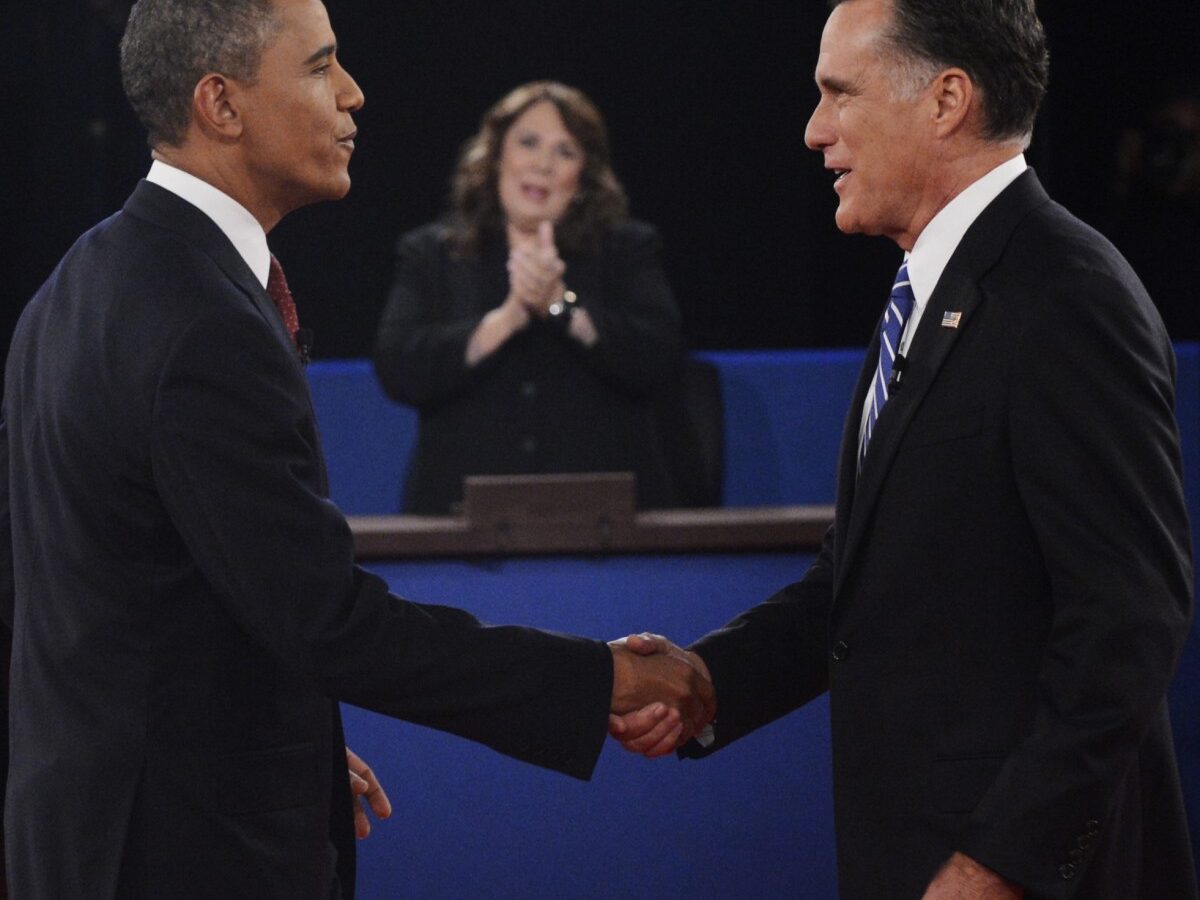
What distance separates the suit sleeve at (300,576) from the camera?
163 centimetres

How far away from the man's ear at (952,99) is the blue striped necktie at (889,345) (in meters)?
0.15

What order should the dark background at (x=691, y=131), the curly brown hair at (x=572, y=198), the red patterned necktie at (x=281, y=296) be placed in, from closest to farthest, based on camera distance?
the red patterned necktie at (x=281, y=296) < the curly brown hair at (x=572, y=198) < the dark background at (x=691, y=131)

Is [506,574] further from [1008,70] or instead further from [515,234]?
[1008,70]

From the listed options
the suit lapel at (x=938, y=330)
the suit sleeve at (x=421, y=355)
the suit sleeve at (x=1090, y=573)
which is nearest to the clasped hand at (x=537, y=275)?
the suit sleeve at (x=421, y=355)

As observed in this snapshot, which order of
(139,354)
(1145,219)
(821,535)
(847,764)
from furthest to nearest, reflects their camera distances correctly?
(1145,219)
(821,535)
(847,764)
(139,354)

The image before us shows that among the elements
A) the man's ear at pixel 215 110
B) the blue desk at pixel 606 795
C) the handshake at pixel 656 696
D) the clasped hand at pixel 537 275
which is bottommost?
the blue desk at pixel 606 795

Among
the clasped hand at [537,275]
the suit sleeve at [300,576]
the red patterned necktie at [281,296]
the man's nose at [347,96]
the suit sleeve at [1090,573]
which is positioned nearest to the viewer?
the suit sleeve at [1090,573]

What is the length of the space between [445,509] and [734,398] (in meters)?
0.77

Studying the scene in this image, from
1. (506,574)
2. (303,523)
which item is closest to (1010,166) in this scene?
(303,523)

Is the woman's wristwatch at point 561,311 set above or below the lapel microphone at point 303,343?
below

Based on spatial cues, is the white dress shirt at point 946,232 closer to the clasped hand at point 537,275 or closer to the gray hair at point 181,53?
the gray hair at point 181,53

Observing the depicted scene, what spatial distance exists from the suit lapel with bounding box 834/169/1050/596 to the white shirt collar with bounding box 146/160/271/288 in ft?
2.21

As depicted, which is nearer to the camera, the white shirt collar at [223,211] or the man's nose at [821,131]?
the white shirt collar at [223,211]

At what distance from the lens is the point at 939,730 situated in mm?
1646
